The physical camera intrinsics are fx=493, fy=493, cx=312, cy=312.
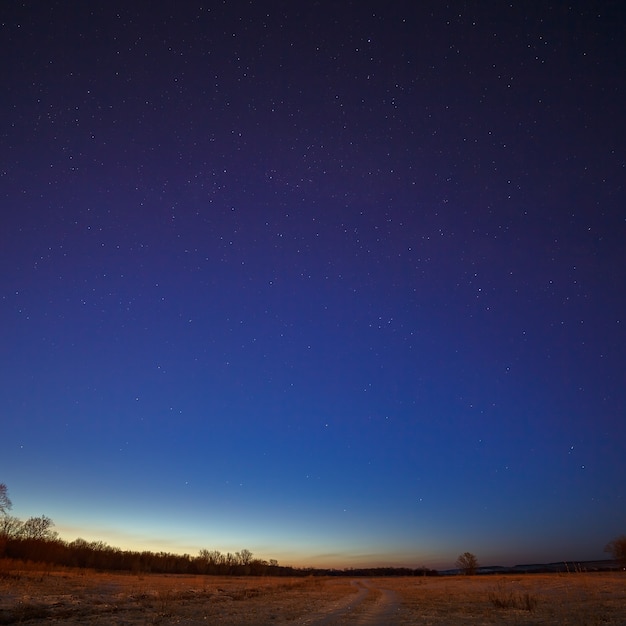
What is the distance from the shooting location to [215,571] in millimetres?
115312

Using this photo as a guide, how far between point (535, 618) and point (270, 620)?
10103 millimetres

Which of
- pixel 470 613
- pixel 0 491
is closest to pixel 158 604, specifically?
pixel 470 613

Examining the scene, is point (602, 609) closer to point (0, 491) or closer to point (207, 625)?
point (207, 625)

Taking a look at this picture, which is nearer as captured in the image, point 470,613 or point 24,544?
point 470,613

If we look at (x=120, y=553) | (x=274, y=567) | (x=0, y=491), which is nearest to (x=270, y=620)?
(x=0, y=491)

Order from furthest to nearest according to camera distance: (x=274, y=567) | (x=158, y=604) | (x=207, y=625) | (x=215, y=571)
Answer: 1. (x=274, y=567)
2. (x=215, y=571)
3. (x=158, y=604)
4. (x=207, y=625)

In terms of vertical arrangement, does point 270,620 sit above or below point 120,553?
below

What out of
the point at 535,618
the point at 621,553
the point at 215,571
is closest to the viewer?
the point at 535,618

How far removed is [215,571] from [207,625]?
A: 112148 millimetres

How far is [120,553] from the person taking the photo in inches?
3925

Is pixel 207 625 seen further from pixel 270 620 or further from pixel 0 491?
pixel 0 491

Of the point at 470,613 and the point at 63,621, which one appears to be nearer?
the point at 63,621

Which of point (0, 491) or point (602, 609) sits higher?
point (0, 491)

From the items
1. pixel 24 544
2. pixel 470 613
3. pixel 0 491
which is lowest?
pixel 470 613
